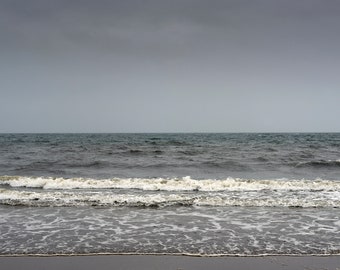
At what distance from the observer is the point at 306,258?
6.29m

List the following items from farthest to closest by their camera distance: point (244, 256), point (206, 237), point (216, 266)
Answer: point (206, 237) → point (244, 256) → point (216, 266)

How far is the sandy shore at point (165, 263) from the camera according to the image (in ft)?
19.3

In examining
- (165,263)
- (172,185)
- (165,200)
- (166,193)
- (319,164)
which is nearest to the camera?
(165,263)

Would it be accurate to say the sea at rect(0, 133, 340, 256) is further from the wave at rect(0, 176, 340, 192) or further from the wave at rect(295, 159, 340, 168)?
the wave at rect(295, 159, 340, 168)

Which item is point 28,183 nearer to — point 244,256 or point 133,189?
point 133,189

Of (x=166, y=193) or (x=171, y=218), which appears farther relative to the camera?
(x=166, y=193)

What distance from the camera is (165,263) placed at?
19.9 ft

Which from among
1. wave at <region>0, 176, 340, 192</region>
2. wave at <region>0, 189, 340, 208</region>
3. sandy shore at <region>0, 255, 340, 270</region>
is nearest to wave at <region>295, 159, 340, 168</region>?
wave at <region>0, 176, 340, 192</region>

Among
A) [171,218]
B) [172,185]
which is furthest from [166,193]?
[171,218]

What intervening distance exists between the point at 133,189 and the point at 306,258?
30.2 ft

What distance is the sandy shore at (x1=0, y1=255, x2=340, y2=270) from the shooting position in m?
5.88

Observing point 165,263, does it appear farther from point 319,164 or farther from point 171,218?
point 319,164

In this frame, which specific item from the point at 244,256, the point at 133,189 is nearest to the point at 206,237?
the point at 244,256

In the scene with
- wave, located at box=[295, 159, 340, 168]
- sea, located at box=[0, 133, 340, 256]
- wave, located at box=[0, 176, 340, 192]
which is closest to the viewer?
sea, located at box=[0, 133, 340, 256]
